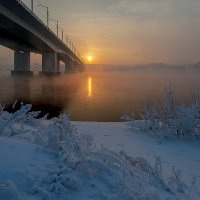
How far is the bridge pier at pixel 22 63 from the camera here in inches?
2820

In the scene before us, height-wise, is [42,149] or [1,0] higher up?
[1,0]

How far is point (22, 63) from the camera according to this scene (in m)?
72.6

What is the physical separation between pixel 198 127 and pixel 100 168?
19.7 ft

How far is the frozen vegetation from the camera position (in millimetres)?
3648

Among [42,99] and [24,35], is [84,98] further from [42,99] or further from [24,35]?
[24,35]

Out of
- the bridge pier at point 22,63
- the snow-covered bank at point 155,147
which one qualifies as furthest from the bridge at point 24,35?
the snow-covered bank at point 155,147

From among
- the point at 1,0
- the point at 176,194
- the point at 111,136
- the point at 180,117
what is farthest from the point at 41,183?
the point at 1,0

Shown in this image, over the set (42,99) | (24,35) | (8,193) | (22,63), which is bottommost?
(42,99)

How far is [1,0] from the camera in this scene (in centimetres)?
3197

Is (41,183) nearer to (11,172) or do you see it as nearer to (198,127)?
(11,172)

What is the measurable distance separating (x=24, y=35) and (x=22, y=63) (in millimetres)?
25053

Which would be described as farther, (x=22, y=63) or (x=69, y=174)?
(x=22, y=63)

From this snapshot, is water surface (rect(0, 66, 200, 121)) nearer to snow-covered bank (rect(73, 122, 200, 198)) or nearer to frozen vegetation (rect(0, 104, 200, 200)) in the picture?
snow-covered bank (rect(73, 122, 200, 198))

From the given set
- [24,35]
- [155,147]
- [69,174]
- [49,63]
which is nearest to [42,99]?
[155,147]
